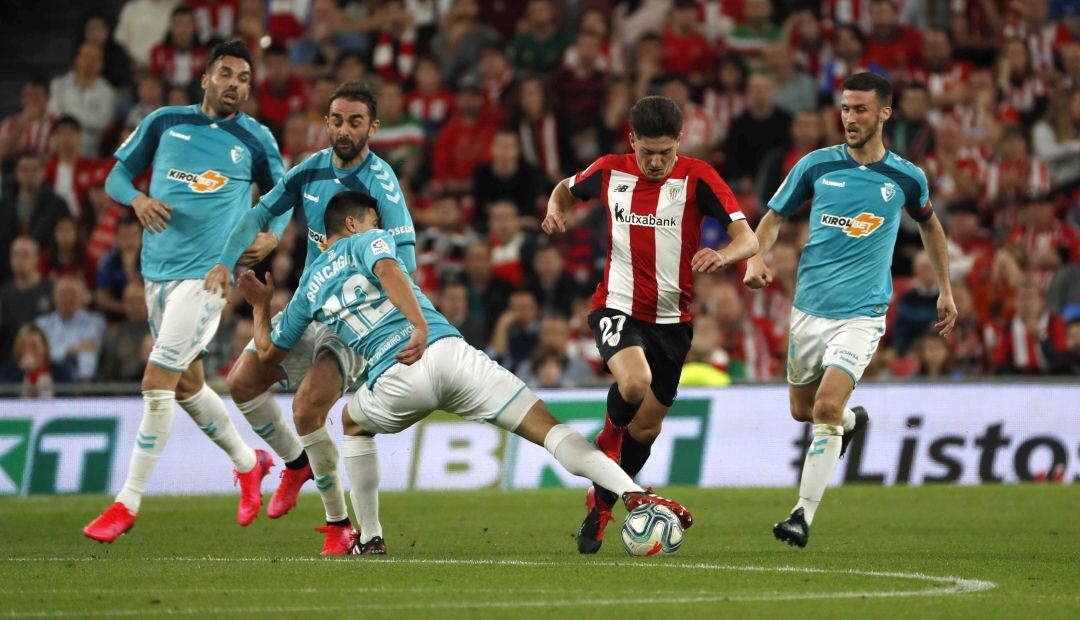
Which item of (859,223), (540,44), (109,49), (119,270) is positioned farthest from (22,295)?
(859,223)

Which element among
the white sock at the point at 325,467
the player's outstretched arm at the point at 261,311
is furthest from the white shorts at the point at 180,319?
the white sock at the point at 325,467

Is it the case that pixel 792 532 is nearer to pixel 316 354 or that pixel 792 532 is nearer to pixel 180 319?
pixel 316 354

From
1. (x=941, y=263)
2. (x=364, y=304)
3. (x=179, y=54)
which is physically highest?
(x=179, y=54)

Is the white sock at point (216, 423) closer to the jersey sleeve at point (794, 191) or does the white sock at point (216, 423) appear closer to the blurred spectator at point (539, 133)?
the jersey sleeve at point (794, 191)

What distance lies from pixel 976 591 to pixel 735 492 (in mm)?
7079

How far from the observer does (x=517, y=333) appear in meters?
16.0

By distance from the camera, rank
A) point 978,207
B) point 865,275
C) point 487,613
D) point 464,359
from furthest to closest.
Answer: point 978,207
point 865,275
point 464,359
point 487,613

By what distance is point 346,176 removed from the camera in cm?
889

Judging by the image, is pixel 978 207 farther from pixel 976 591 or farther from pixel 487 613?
pixel 487 613

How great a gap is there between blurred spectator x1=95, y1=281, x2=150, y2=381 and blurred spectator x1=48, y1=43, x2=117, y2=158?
3.39m

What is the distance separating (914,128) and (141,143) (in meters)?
9.70

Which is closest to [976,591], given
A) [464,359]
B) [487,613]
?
[487,613]

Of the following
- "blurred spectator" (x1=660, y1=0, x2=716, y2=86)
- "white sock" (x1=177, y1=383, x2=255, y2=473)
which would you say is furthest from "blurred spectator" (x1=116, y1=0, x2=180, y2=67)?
"white sock" (x1=177, y1=383, x2=255, y2=473)

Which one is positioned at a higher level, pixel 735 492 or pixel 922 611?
pixel 922 611
